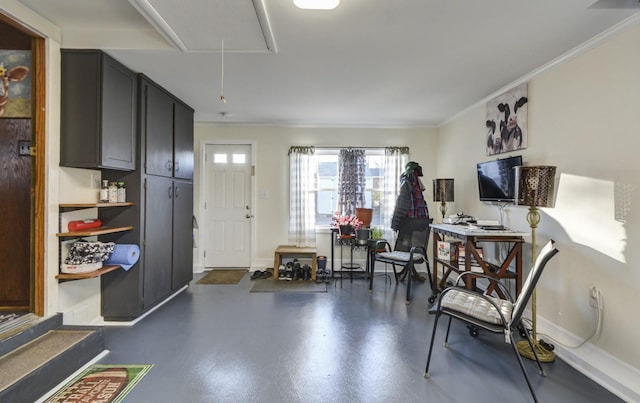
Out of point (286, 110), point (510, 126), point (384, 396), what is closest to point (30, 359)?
point (384, 396)

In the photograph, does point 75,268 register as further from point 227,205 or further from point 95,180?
point 227,205

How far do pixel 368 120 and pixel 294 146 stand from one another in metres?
1.23

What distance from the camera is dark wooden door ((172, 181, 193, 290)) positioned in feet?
10.7

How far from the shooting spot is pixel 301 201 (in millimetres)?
4395

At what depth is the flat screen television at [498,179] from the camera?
2691mm

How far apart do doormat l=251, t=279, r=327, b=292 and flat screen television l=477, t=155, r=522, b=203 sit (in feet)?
7.41

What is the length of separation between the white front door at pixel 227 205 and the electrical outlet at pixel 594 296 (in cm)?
399

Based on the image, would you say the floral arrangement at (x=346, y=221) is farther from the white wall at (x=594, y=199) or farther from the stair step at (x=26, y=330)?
the stair step at (x=26, y=330)

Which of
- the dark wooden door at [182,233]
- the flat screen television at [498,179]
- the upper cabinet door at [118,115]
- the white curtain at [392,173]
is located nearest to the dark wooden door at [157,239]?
the dark wooden door at [182,233]

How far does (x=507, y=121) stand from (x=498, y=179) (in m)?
0.61

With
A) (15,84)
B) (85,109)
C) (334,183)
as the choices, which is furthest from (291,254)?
(15,84)

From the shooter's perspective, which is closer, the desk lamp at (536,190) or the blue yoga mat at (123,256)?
the desk lamp at (536,190)

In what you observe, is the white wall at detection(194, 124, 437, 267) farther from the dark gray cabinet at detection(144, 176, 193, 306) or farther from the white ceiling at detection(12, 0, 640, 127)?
the white ceiling at detection(12, 0, 640, 127)

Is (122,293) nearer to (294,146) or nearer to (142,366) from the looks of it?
(142,366)
